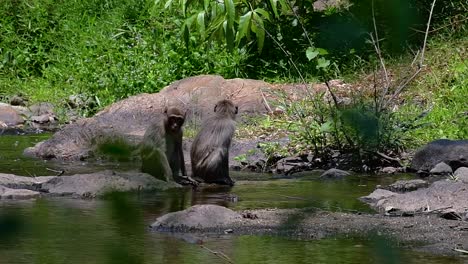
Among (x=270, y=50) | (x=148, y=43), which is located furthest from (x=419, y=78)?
(x=148, y=43)

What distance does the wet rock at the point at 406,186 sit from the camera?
24.5ft

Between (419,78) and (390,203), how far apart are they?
4.98 metres

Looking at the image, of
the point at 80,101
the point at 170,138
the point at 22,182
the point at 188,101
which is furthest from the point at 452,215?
the point at 80,101

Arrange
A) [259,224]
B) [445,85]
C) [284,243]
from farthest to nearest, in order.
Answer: [445,85] → [259,224] → [284,243]

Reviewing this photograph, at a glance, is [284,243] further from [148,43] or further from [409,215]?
[148,43]

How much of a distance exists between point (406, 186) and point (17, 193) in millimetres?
2956

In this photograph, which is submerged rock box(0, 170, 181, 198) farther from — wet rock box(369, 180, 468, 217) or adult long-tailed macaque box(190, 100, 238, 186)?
wet rock box(369, 180, 468, 217)

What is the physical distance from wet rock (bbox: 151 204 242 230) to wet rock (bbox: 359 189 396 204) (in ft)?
4.65

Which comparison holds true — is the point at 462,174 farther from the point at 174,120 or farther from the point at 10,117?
the point at 10,117

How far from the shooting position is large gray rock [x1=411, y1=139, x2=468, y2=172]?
328 inches

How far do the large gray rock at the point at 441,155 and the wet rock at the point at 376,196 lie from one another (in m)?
1.47

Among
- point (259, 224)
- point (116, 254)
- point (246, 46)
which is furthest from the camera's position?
point (246, 46)

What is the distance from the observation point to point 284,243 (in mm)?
5270

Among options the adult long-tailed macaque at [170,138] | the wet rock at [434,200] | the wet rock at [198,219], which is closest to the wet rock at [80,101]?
the adult long-tailed macaque at [170,138]
